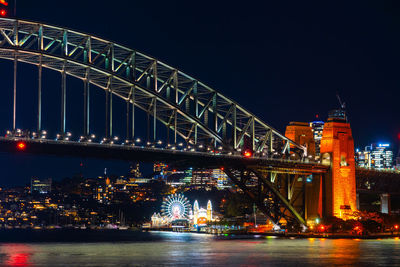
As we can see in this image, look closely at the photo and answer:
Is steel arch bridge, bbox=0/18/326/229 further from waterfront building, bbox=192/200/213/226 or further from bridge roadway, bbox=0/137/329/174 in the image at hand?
waterfront building, bbox=192/200/213/226

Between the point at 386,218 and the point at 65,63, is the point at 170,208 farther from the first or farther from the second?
the point at 65,63

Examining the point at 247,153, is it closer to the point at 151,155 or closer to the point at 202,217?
the point at 151,155

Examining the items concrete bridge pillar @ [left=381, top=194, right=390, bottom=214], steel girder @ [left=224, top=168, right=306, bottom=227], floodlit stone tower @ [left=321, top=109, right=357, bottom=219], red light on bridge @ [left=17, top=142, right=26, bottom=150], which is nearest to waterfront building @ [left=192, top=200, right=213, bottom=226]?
concrete bridge pillar @ [left=381, top=194, right=390, bottom=214]

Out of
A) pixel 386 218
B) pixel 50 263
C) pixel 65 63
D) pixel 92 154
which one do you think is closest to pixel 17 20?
pixel 65 63

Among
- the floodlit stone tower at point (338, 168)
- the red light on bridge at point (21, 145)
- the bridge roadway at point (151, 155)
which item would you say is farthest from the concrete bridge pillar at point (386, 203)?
the red light on bridge at point (21, 145)

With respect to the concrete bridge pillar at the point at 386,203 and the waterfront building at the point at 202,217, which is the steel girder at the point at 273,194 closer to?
the concrete bridge pillar at the point at 386,203

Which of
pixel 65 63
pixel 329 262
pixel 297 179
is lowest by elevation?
pixel 329 262

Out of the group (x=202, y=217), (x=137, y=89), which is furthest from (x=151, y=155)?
(x=202, y=217)
